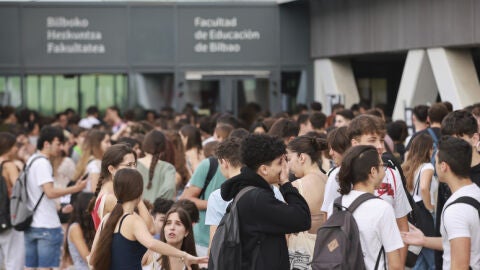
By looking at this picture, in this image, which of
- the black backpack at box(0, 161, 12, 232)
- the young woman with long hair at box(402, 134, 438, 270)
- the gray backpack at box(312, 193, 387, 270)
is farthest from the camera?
the black backpack at box(0, 161, 12, 232)

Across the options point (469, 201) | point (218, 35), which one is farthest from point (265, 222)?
point (218, 35)

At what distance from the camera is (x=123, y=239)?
7.08 meters

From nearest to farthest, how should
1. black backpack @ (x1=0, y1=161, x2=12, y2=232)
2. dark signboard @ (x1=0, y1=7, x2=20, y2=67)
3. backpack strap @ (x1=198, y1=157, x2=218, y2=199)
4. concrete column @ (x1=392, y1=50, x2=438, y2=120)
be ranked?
backpack strap @ (x1=198, y1=157, x2=218, y2=199) < black backpack @ (x1=0, y1=161, x2=12, y2=232) < concrete column @ (x1=392, y1=50, x2=438, y2=120) < dark signboard @ (x1=0, y1=7, x2=20, y2=67)

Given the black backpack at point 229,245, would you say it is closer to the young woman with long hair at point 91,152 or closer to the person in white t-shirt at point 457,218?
the person in white t-shirt at point 457,218

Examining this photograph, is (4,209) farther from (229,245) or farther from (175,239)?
(229,245)

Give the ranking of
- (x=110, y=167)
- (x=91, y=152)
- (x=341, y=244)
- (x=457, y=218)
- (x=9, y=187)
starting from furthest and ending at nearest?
(x=91, y=152) → (x=9, y=187) → (x=110, y=167) → (x=457, y=218) → (x=341, y=244)

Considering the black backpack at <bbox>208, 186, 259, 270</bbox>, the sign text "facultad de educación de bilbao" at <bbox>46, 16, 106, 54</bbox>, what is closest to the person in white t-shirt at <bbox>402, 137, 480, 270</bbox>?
the black backpack at <bbox>208, 186, 259, 270</bbox>

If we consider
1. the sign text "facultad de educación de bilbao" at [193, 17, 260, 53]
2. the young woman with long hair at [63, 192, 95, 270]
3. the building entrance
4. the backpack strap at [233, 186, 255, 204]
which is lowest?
the young woman with long hair at [63, 192, 95, 270]

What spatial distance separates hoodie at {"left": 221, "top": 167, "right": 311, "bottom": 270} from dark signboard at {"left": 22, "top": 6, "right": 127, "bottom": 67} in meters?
19.7

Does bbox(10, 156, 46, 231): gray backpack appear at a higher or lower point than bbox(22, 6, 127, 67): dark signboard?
lower

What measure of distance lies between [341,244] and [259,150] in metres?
0.79

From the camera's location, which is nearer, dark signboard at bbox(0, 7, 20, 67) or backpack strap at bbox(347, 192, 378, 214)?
backpack strap at bbox(347, 192, 378, 214)

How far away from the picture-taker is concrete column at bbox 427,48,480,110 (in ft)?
61.5

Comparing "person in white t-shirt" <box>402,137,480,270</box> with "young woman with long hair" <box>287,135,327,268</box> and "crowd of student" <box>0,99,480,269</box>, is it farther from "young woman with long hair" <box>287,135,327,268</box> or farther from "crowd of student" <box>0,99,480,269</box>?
"young woman with long hair" <box>287,135,327,268</box>
